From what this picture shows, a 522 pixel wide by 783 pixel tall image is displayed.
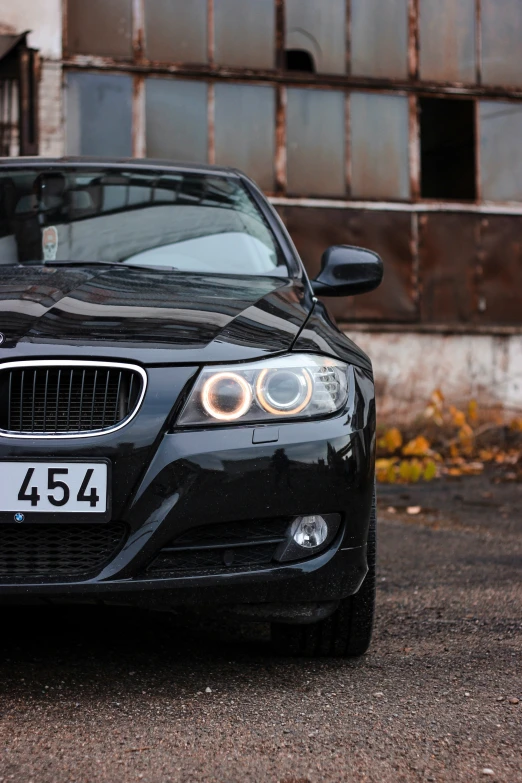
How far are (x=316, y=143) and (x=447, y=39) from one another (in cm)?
166

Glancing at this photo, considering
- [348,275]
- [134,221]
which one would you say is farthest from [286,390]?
[134,221]

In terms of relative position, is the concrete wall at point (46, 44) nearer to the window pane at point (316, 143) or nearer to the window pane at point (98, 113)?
the window pane at point (98, 113)

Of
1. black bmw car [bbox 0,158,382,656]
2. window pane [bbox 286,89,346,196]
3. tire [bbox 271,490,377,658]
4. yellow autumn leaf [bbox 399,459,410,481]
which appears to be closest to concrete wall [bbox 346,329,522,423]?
window pane [bbox 286,89,346,196]

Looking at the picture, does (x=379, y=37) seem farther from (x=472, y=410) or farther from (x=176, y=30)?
(x=472, y=410)

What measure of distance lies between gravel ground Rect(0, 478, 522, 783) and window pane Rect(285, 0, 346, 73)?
6659mm

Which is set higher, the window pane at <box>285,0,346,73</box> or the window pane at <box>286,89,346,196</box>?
the window pane at <box>285,0,346,73</box>

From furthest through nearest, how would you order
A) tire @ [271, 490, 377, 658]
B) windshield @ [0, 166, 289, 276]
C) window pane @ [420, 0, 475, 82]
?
window pane @ [420, 0, 475, 82] < windshield @ [0, 166, 289, 276] < tire @ [271, 490, 377, 658]

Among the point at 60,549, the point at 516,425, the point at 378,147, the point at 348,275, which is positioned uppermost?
the point at 378,147

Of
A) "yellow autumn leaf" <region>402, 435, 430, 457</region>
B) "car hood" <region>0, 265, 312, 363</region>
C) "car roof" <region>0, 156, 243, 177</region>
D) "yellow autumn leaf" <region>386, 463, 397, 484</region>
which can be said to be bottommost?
"yellow autumn leaf" <region>386, 463, 397, 484</region>

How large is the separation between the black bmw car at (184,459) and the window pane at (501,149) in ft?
24.2

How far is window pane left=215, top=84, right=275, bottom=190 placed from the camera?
29.2 ft

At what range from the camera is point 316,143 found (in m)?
9.07

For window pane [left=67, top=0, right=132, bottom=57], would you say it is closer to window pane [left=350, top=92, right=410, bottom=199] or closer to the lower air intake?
window pane [left=350, top=92, right=410, bottom=199]

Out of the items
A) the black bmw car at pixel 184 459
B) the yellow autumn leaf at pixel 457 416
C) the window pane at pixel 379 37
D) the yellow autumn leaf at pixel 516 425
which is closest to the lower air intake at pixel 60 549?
the black bmw car at pixel 184 459
